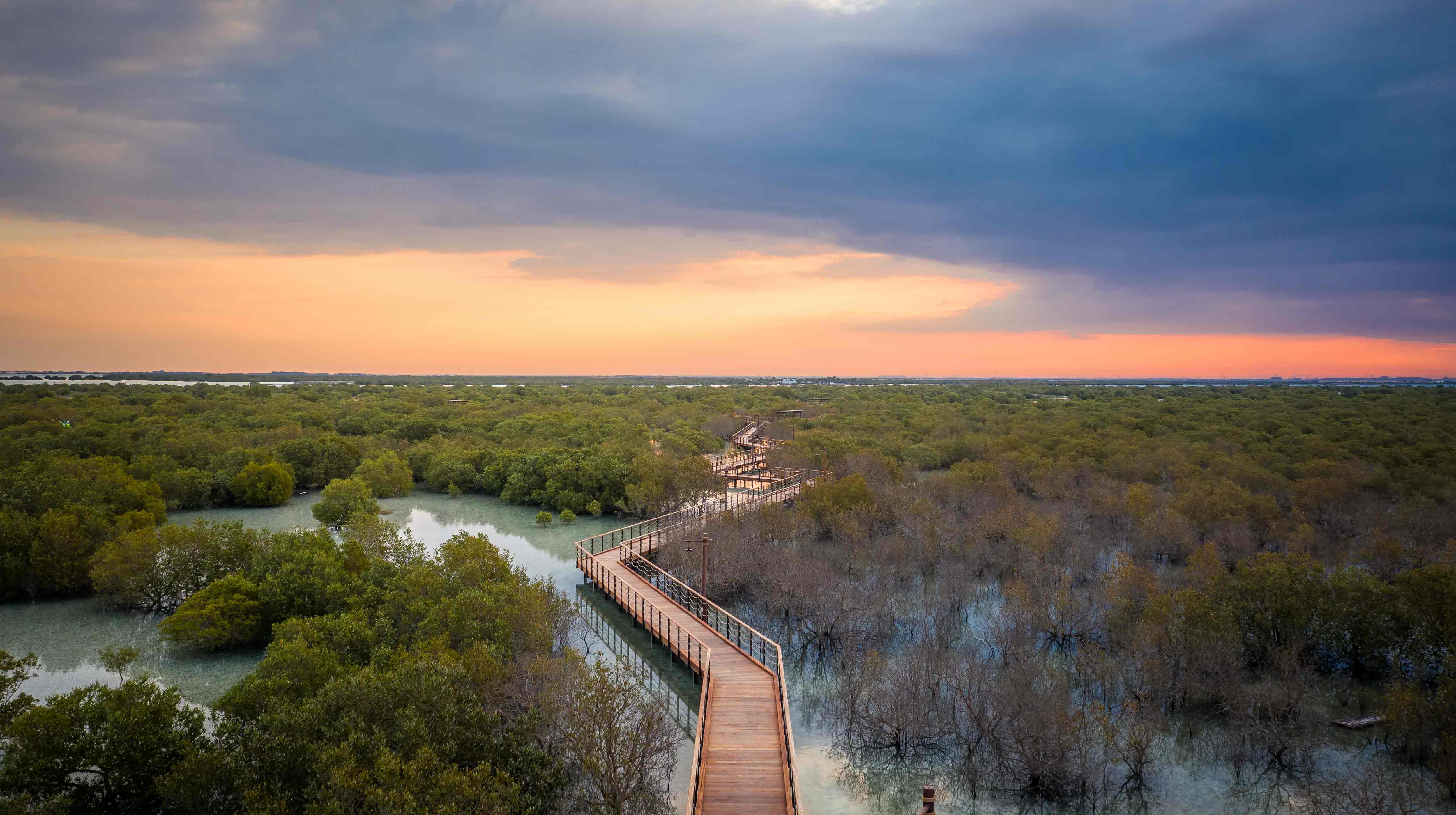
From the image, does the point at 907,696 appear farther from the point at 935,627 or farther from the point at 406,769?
the point at 406,769

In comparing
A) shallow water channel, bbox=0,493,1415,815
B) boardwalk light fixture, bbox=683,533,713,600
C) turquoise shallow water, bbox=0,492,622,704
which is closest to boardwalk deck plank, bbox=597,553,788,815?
shallow water channel, bbox=0,493,1415,815

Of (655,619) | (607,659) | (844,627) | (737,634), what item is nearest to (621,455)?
(655,619)

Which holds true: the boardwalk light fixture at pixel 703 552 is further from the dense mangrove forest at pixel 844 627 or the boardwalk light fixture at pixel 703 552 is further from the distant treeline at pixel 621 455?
the distant treeline at pixel 621 455

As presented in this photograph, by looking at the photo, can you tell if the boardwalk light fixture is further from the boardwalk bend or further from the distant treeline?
the distant treeline

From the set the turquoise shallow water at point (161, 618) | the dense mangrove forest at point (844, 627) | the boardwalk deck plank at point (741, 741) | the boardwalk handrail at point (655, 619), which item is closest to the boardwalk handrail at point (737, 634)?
the boardwalk deck plank at point (741, 741)

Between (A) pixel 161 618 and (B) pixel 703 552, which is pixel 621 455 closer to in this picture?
(B) pixel 703 552
